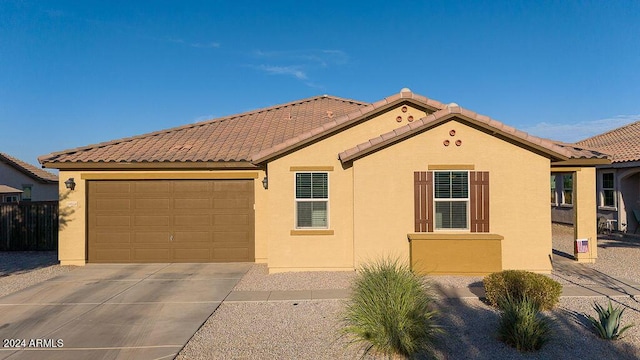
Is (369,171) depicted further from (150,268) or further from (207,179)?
(150,268)

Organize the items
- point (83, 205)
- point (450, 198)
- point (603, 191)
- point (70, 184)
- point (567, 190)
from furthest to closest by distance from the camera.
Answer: point (567, 190)
point (603, 191)
point (83, 205)
point (70, 184)
point (450, 198)

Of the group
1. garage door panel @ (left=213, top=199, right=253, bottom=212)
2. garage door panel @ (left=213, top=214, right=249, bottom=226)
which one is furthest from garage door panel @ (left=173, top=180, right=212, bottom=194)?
garage door panel @ (left=213, top=214, right=249, bottom=226)

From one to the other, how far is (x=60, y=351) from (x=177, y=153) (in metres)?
7.52

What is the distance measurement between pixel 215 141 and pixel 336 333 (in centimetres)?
918

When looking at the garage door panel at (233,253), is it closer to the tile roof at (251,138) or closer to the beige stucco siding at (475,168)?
the tile roof at (251,138)

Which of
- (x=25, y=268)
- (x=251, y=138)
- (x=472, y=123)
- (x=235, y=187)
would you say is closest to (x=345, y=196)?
(x=235, y=187)

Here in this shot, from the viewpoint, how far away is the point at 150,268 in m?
11.4

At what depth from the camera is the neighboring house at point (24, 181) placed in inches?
932

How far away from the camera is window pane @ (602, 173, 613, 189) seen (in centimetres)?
1845

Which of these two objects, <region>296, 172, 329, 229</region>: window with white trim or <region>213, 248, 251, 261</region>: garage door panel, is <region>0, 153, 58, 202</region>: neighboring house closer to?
<region>213, 248, 251, 261</region>: garage door panel

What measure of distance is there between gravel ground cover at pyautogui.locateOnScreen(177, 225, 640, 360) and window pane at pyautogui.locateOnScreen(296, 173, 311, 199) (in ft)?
8.61

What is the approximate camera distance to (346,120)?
10.9 m

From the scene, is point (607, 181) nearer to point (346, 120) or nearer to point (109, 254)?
point (346, 120)

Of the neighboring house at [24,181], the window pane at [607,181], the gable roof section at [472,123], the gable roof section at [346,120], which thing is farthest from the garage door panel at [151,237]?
the window pane at [607,181]
